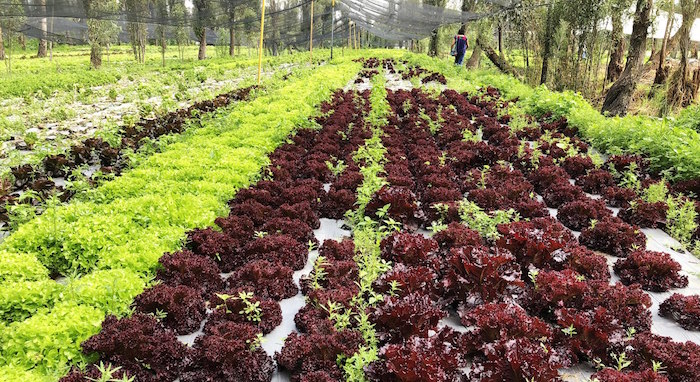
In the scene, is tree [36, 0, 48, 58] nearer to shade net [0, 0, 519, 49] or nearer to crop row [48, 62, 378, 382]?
shade net [0, 0, 519, 49]

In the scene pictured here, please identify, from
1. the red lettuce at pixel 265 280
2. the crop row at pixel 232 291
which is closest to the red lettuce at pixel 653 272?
the crop row at pixel 232 291

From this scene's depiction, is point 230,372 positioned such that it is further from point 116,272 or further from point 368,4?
point 368,4

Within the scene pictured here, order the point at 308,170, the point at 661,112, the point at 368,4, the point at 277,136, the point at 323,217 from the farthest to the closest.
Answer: the point at 368,4
the point at 661,112
the point at 277,136
the point at 308,170
the point at 323,217

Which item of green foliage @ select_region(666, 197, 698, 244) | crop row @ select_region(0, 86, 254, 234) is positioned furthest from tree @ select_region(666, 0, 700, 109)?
crop row @ select_region(0, 86, 254, 234)

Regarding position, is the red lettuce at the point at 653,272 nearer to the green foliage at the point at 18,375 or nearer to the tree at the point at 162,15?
the green foliage at the point at 18,375

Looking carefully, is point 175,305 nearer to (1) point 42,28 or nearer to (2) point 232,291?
(2) point 232,291

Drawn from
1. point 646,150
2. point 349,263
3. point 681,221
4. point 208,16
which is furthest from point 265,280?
point 208,16

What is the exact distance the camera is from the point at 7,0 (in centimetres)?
1823

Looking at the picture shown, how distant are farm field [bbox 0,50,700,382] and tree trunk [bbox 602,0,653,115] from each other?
184 inches

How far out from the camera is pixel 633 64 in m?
12.6

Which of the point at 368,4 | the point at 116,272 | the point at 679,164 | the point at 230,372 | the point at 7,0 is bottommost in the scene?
the point at 230,372

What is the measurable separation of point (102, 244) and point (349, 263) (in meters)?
2.26

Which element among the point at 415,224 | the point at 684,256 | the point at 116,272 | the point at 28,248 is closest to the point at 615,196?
the point at 684,256

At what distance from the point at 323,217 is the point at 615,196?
399 centimetres
